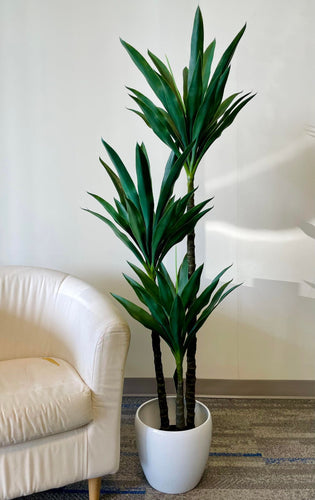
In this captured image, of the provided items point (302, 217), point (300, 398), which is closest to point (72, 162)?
point (302, 217)

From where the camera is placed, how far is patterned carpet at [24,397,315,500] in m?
1.90

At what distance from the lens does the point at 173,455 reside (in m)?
1.83

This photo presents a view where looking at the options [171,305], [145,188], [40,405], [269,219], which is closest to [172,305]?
[171,305]

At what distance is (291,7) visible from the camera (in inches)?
96.2

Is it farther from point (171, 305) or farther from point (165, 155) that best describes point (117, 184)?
point (165, 155)

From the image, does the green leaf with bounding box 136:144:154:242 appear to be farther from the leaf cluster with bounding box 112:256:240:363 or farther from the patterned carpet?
the patterned carpet

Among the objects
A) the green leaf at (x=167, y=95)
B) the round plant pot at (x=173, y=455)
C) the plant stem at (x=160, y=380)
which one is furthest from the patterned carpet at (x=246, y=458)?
the green leaf at (x=167, y=95)

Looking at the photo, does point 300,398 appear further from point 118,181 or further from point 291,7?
point 291,7

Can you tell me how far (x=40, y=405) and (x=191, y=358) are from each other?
58cm

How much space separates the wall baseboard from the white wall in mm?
46

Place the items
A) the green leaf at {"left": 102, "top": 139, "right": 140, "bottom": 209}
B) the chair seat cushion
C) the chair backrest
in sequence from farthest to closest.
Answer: the chair backrest → the green leaf at {"left": 102, "top": 139, "right": 140, "bottom": 209} → the chair seat cushion

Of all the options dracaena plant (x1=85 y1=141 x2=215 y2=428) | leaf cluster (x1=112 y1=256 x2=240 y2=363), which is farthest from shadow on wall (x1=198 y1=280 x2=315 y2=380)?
dracaena plant (x1=85 y1=141 x2=215 y2=428)

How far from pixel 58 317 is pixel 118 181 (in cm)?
65

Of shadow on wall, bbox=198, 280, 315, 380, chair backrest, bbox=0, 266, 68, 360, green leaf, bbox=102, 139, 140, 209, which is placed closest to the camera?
green leaf, bbox=102, 139, 140, 209
